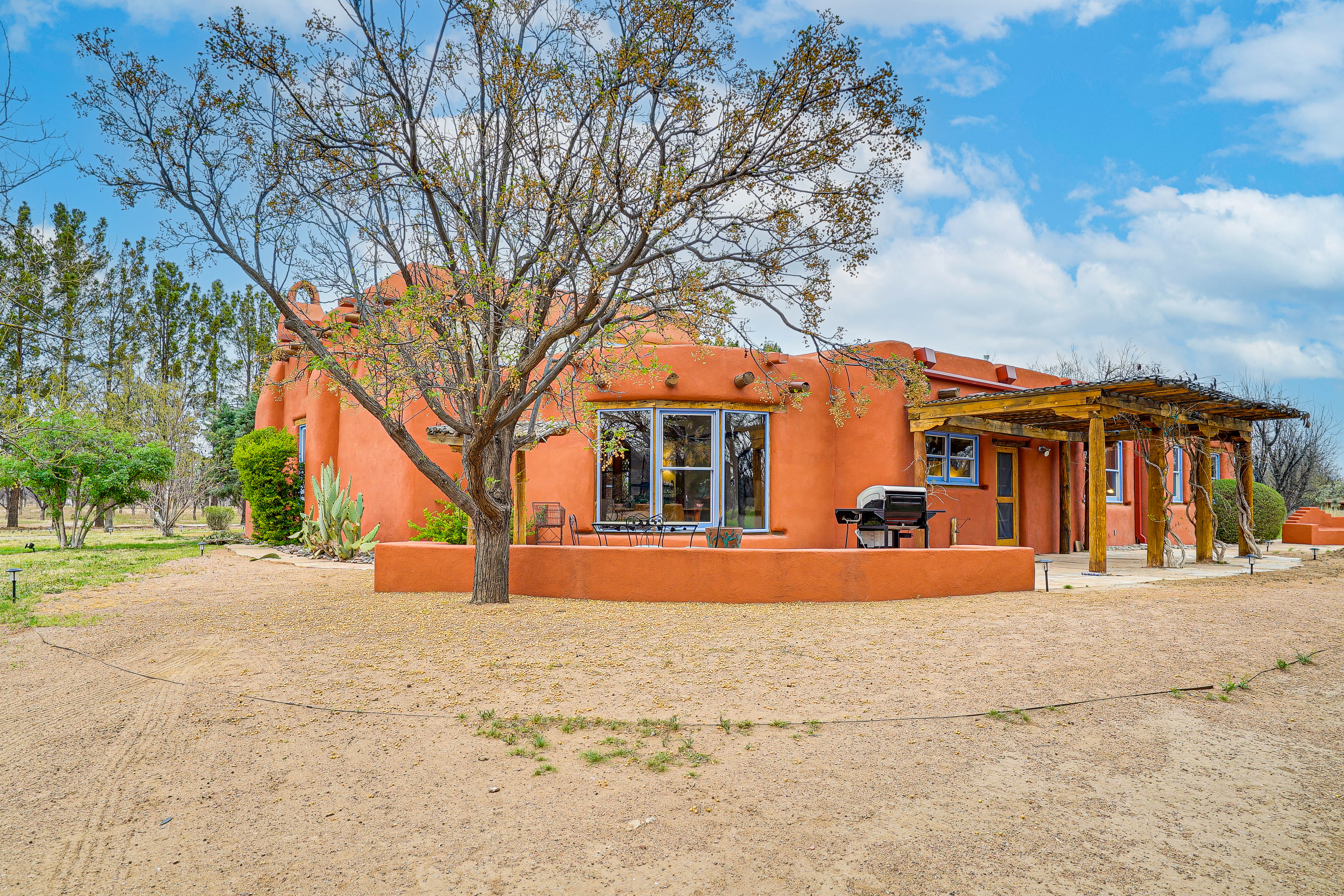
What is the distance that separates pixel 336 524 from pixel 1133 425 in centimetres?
1372

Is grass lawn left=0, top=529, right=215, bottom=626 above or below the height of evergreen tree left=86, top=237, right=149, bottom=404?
below

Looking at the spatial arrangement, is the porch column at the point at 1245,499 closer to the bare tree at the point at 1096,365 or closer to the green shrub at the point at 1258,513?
the green shrub at the point at 1258,513

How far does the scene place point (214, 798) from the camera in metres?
3.51

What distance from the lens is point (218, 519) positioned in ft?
65.0

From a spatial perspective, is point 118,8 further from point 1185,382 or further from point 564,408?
point 1185,382

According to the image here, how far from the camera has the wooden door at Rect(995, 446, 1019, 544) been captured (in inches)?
587

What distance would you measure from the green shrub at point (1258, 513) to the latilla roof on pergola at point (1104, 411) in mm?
3937

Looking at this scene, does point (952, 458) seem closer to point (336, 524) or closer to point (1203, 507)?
point (1203, 507)

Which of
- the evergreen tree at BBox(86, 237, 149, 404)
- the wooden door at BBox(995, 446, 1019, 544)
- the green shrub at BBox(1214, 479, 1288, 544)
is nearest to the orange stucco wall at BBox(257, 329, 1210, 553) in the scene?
the wooden door at BBox(995, 446, 1019, 544)

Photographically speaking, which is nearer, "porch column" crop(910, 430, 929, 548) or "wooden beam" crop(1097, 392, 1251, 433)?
"wooden beam" crop(1097, 392, 1251, 433)

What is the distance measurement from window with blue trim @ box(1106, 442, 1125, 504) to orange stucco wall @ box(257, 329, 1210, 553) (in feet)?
6.47

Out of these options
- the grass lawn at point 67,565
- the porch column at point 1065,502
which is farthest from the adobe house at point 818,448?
the grass lawn at point 67,565

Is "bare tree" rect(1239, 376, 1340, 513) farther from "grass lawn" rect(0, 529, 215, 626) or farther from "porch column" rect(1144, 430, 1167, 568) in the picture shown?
"grass lawn" rect(0, 529, 215, 626)

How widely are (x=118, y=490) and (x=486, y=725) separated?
52.5ft
